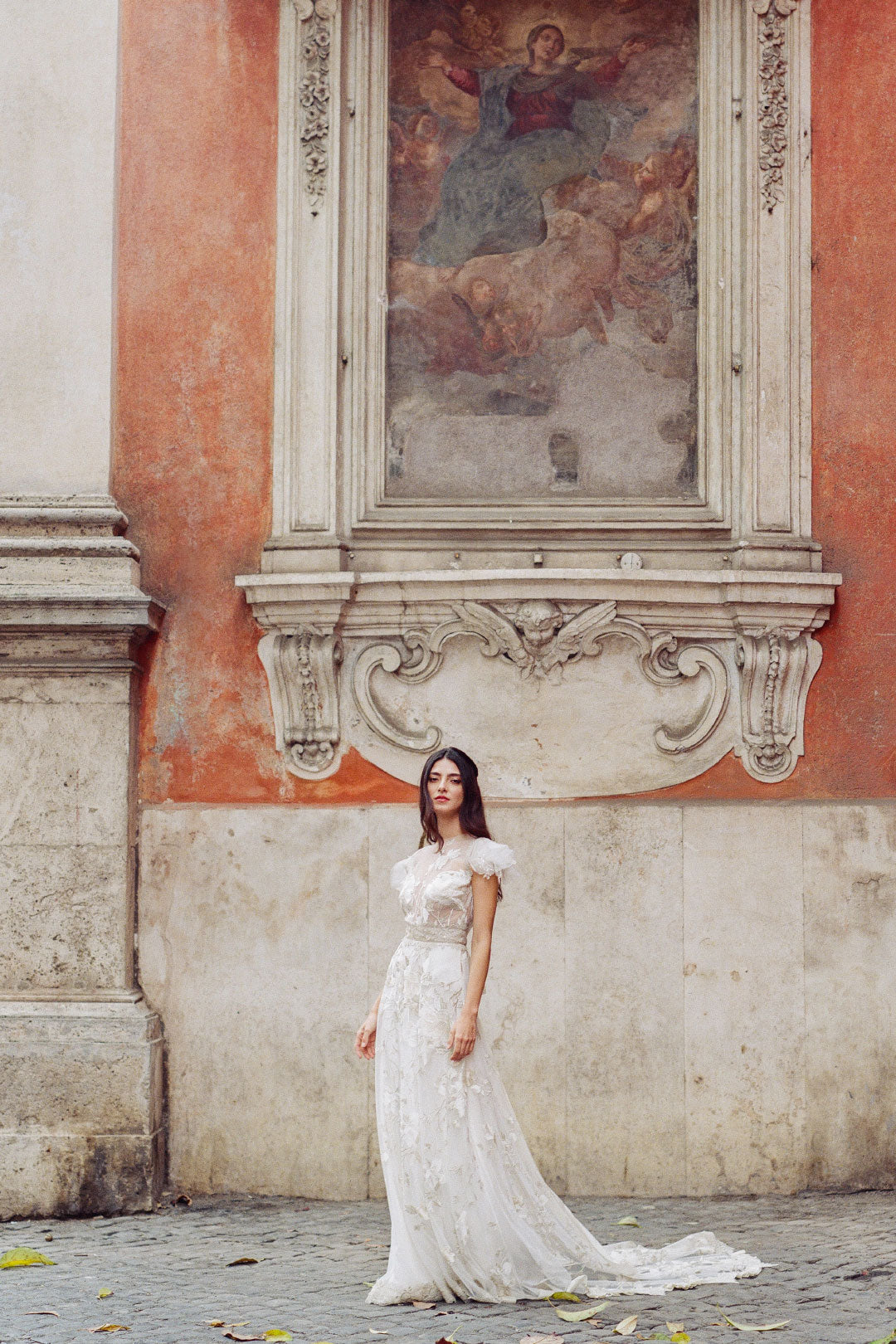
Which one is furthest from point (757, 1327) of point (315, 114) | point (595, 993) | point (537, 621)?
point (315, 114)

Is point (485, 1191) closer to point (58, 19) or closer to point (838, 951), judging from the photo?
point (838, 951)

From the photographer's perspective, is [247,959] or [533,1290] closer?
[533,1290]

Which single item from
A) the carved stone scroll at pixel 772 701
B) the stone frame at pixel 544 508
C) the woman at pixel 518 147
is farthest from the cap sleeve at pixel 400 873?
the woman at pixel 518 147

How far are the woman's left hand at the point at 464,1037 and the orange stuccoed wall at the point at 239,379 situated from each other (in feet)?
6.39

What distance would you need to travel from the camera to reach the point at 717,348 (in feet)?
24.5

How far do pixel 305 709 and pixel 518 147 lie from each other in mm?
2912

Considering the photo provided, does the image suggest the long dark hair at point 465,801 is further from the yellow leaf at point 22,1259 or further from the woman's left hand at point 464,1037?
the yellow leaf at point 22,1259

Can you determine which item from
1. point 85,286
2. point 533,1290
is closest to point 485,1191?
point 533,1290

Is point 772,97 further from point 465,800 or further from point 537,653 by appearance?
point 465,800

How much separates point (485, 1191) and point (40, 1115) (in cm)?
237

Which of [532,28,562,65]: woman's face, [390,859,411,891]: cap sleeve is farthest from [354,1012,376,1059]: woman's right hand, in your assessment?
[532,28,562,65]: woman's face

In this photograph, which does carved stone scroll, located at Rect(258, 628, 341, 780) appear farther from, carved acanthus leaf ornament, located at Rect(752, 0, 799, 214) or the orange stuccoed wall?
carved acanthus leaf ornament, located at Rect(752, 0, 799, 214)

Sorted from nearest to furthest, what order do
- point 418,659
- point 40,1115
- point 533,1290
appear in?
point 533,1290 < point 40,1115 < point 418,659

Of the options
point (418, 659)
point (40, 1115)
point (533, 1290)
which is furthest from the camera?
point (418, 659)
